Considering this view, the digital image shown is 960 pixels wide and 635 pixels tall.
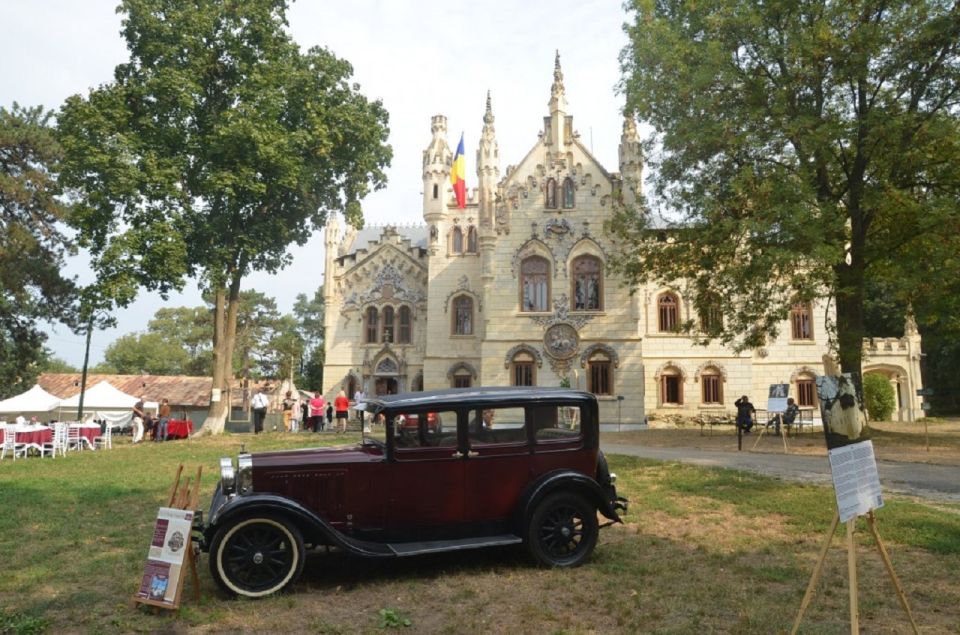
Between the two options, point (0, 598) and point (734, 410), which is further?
point (734, 410)

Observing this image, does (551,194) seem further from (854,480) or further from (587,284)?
(854,480)

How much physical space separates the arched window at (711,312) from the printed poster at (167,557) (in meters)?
17.4

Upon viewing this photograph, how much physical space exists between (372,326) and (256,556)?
3273cm

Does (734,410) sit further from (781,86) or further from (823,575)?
(823,575)

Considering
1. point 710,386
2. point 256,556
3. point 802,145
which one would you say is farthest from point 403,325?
point 256,556

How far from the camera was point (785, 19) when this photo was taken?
17.9 meters

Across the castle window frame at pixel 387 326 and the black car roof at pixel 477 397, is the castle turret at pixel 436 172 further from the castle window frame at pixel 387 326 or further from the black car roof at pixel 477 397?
the black car roof at pixel 477 397

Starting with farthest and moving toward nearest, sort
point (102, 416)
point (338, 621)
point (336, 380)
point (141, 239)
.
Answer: point (336, 380) < point (102, 416) < point (141, 239) < point (338, 621)

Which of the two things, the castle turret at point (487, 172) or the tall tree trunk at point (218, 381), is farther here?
the castle turret at point (487, 172)

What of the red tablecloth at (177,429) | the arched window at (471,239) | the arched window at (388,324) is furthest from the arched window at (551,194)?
the red tablecloth at (177,429)

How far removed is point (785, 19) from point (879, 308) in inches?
1123

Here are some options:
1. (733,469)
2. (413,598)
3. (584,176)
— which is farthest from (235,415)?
(413,598)

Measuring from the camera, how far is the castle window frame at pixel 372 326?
38.0m

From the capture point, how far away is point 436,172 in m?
37.3
